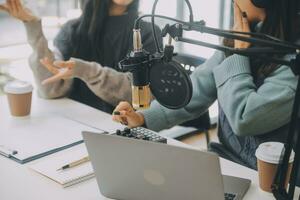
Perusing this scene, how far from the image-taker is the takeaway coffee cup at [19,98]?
1.75 meters

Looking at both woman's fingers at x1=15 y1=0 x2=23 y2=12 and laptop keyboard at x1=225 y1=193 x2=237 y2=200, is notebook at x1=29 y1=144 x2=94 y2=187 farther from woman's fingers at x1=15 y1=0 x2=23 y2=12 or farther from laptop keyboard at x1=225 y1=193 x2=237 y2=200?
woman's fingers at x1=15 y1=0 x2=23 y2=12

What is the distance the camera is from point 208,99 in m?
1.78

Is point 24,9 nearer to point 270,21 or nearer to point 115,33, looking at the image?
point 115,33

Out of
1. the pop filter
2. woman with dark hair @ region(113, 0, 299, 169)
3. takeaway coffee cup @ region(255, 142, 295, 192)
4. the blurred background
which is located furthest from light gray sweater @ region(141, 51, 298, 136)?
the blurred background

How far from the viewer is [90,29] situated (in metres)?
2.12

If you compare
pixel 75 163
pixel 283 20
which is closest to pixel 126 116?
pixel 75 163

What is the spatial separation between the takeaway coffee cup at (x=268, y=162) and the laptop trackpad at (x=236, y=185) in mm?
42

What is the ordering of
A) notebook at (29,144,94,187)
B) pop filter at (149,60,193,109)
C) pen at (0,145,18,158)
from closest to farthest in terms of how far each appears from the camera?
pop filter at (149,60,193,109), notebook at (29,144,94,187), pen at (0,145,18,158)

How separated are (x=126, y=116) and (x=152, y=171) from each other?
0.47 metres

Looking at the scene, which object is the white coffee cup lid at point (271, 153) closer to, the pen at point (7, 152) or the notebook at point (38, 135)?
the notebook at point (38, 135)

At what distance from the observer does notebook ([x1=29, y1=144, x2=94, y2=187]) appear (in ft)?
4.27

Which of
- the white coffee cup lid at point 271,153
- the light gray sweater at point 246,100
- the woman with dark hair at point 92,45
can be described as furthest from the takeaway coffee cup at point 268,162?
the woman with dark hair at point 92,45

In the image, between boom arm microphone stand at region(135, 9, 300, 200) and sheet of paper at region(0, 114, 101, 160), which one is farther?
sheet of paper at region(0, 114, 101, 160)

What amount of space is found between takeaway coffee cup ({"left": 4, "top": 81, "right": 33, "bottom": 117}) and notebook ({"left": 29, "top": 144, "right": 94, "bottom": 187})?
372 mm
